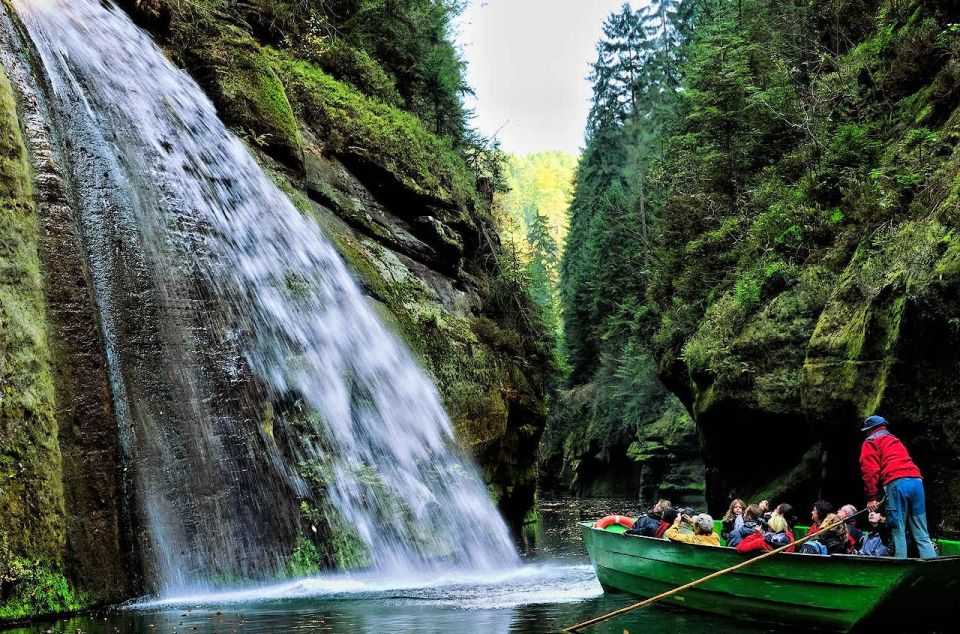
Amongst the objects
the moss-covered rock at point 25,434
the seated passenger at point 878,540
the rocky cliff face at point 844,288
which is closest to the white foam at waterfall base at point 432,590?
the moss-covered rock at point 25,434

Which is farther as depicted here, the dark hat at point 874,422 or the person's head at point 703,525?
the person's head at point 703,525

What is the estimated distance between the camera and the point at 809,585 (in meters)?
7.14

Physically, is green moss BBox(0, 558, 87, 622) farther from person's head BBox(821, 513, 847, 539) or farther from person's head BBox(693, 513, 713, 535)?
person's head BBox(821, 513, 847, 539)

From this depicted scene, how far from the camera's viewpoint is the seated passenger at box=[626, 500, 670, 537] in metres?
9.62

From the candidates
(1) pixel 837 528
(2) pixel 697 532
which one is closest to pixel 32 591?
(2) pixel 697 532

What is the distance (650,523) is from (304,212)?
859 cm

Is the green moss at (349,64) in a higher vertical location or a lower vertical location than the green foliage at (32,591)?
higher

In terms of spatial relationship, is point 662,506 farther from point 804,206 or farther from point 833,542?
point 804,206

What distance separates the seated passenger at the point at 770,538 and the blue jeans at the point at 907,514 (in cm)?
112

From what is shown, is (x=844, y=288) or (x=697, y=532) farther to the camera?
(x=844, y=288)

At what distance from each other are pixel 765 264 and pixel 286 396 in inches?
440

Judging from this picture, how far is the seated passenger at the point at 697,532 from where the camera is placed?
888 centimetres

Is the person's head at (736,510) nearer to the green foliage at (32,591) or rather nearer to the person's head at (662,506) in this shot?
the person's head at (662,506)

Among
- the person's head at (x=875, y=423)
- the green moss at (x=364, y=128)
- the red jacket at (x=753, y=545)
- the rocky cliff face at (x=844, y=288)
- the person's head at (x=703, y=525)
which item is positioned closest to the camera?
the red jacket at (x=753, y=545)
